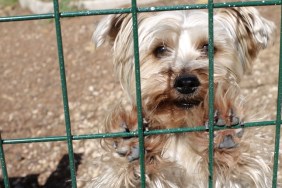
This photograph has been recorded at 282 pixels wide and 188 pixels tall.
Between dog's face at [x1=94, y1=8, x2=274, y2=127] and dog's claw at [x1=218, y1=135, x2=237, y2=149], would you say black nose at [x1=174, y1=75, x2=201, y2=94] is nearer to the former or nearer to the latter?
dog's face at [x1=94, y1=8, x2=274, y2=127]

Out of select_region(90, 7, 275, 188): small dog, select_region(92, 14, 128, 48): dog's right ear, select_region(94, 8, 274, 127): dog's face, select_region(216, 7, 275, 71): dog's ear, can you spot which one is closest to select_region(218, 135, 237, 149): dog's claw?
select_region(90, 7, 275, 188): small dog

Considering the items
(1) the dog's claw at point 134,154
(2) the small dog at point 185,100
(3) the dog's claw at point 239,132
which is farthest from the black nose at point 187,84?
(1) the dog's claw at point 134,154

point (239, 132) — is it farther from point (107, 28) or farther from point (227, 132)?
point (107, 28)

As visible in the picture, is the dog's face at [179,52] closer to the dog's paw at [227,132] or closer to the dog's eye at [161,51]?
the dog's eye at [161,51]

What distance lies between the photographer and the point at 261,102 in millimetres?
5172

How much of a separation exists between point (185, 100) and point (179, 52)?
46cm

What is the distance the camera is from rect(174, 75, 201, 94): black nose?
3047mm

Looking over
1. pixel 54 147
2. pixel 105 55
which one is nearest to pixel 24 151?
pixel 54 147

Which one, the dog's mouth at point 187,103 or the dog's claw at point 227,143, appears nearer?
the dog's claw at point 227,143

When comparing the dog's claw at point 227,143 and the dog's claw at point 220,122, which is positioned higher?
the dog's claw at point 220,122

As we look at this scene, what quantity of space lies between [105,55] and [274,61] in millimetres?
1654

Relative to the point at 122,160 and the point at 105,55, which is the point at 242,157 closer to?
the point at 122,160

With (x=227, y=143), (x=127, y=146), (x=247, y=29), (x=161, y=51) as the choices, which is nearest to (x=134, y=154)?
(x=127, y=146)

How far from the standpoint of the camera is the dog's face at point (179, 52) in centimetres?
312
